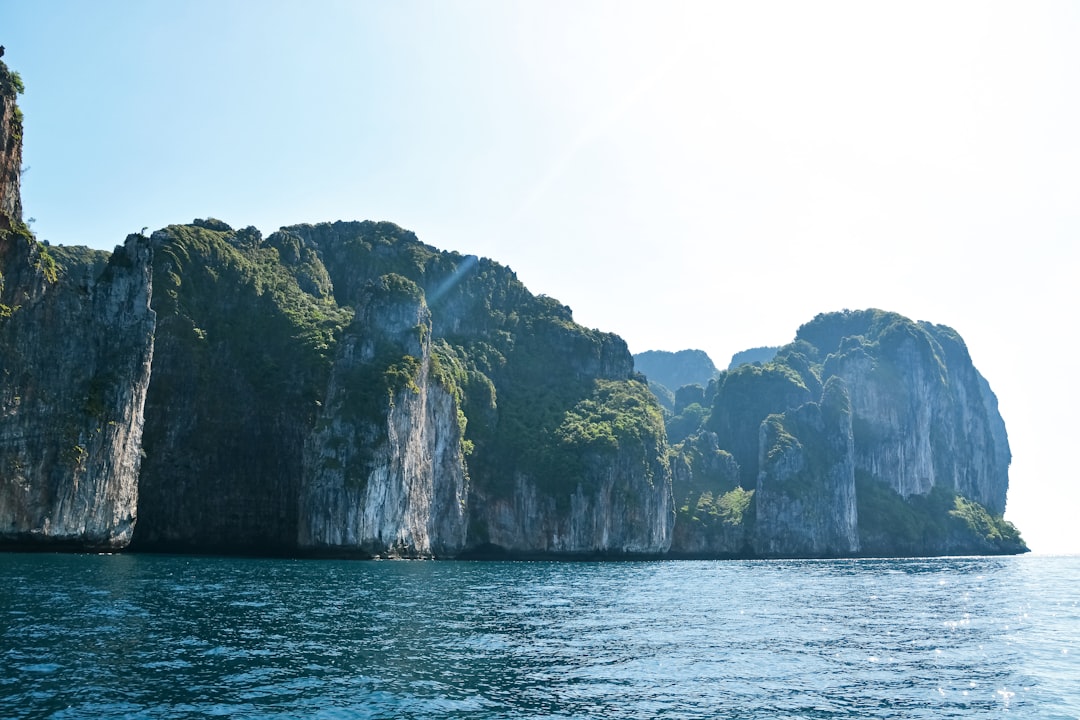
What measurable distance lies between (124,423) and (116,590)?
54771 millimetres

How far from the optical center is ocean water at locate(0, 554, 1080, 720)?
25.6m

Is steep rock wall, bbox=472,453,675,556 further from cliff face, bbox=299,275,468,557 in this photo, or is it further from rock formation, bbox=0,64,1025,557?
cliff face, bbox=299,275,468,557

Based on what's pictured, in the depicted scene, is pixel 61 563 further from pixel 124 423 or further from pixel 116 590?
pixel 124 423

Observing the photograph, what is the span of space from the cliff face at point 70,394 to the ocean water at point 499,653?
75.2 ft

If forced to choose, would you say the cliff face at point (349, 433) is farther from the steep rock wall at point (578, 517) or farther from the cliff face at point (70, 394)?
the cliff face at point (70, 394)

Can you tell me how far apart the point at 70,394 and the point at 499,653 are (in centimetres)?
7710

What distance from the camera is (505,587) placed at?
70.8 m

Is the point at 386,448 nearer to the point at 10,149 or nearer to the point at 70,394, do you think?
the point at 70,394

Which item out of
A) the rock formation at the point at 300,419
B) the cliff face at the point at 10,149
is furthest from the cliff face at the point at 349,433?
the cliff face at the point at 10,149

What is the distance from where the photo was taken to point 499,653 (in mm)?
35250

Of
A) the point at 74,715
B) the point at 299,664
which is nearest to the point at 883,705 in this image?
the point at 299,664

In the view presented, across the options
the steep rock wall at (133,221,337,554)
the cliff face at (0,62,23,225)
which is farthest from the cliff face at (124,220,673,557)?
the cliff face at (0,62,23,225)

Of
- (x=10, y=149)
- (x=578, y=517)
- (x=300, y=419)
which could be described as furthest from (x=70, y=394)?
(x=578, y=517)

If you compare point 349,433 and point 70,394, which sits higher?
point 70,394
